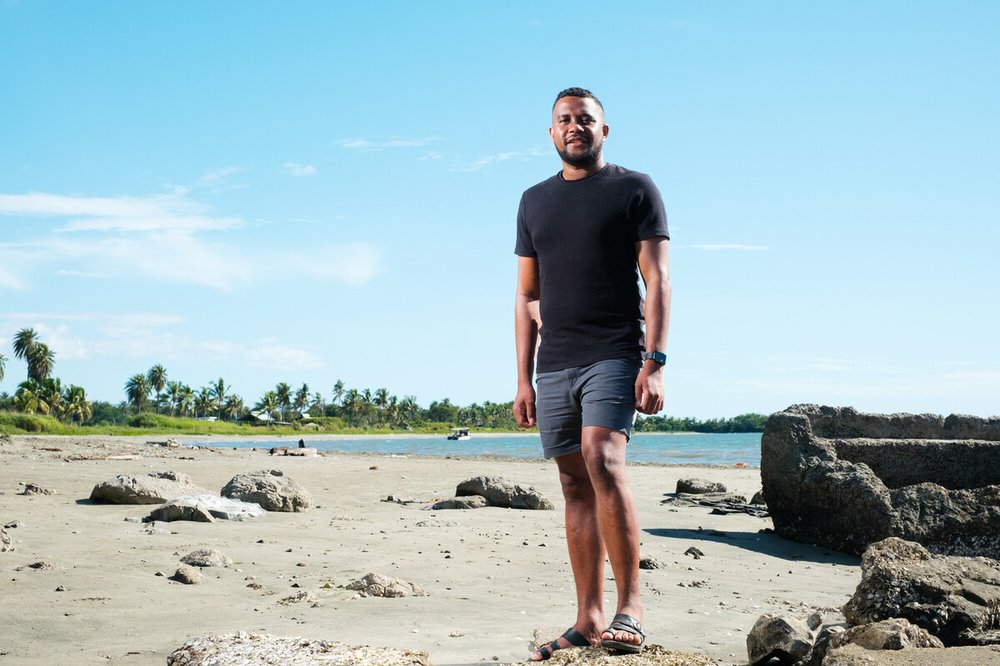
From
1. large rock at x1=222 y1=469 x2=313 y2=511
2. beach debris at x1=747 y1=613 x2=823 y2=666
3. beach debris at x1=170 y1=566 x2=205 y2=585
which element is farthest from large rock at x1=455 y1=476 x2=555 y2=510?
beach debris at x1=747 y1=613 x2=823 y2=666

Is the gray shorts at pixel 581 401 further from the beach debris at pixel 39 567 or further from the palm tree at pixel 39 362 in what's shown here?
the palm tree at pixel 39 362

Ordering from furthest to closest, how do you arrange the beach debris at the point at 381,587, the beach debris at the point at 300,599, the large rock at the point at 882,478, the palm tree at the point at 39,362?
1. the palm tree at the point at 39,362
2. the large rock at the point at 882,478
3. the beach debris at the point at 381,587
4. the beach debris at the point at 300,599

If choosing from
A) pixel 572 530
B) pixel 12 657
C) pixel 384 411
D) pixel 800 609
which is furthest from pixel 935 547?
pixel 384 411

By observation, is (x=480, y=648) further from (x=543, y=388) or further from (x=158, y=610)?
(x=158, y=610)

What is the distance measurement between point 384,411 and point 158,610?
120m

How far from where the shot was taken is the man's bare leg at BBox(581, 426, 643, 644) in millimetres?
3805

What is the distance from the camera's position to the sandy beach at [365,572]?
15.0ft

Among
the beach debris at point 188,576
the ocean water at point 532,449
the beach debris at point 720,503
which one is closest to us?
the beach debris at point 188,576

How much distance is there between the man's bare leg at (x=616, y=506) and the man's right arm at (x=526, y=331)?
58cm

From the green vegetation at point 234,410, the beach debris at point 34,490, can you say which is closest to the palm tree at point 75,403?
the green vegetation at point 234,410

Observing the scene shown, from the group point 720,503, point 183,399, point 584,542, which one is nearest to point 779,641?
point 584,542

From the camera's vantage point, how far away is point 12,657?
420 centimetres

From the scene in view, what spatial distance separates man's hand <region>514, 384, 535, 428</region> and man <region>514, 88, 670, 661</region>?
132mm

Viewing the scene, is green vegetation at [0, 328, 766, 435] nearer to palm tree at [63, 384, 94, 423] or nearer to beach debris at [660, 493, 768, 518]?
palm tree at [63, 384, 94, 423]
